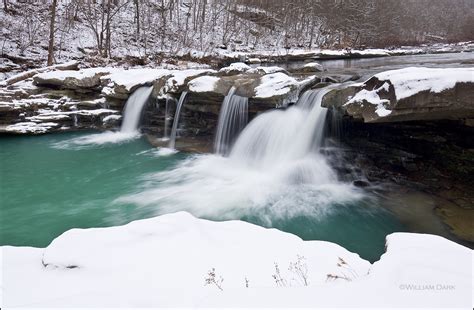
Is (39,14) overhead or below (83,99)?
overhead

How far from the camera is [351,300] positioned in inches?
67.7

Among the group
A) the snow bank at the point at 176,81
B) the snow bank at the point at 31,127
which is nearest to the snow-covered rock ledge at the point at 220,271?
the snow bank at the point at 176,81

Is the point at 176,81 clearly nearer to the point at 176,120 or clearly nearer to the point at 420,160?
the point at 176,120

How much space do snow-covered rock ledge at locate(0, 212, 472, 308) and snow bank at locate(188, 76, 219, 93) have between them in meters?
6.42

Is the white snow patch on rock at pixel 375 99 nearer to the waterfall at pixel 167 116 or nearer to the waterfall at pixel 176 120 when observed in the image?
the waterfall at pixel 176 120

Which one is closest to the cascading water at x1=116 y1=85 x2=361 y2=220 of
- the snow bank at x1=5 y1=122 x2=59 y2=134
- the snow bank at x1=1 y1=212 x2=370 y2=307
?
the snow bank at x1=1 y1=212 x2=370 y2=307

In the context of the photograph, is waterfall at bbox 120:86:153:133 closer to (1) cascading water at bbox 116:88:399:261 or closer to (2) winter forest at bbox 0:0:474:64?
(1) cascading water at bbox 116:88:399:261

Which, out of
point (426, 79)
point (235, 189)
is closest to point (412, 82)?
point (426, 79)

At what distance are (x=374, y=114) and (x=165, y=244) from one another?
4643 millimetres

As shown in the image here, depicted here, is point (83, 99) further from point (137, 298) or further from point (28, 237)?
point (137, 298)

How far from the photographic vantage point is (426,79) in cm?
527

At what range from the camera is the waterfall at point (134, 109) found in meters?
11.3

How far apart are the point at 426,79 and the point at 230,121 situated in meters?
5.34

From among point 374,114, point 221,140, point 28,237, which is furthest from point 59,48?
point 374,114
